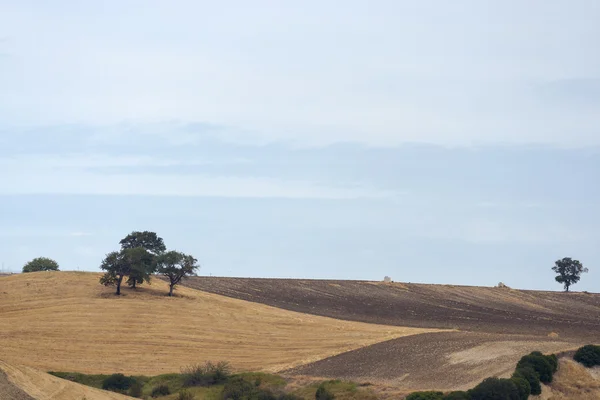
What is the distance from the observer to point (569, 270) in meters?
135

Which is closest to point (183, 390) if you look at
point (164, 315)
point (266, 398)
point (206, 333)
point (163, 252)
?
point (266, 398)

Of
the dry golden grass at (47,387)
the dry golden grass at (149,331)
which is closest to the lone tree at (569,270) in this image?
the dry golden grass at (149,331)

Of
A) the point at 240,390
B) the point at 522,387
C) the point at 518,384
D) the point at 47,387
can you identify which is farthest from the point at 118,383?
the point at 522,387

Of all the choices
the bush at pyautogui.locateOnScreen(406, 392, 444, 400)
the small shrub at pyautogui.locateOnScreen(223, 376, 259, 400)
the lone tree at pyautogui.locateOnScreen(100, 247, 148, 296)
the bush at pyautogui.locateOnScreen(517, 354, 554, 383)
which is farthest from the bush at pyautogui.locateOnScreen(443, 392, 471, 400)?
the lone tree at pyautogui.locateOnScreen(100, 247, 148, 296)

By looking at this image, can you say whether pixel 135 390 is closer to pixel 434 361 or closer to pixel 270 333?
pixel 434 361

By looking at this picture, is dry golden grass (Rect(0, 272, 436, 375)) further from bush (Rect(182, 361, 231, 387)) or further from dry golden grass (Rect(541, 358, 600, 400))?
dry golden grass (Rect(541, 358, 600, 400))

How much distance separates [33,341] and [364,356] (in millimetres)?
23866

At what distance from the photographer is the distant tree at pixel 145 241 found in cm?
8744

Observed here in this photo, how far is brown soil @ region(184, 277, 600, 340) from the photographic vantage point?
257 ft

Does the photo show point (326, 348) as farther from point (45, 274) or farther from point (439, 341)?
point (45, 274)

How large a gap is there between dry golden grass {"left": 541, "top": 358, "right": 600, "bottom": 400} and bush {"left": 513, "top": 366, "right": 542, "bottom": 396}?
678 mm

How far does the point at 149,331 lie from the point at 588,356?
32.3 metres

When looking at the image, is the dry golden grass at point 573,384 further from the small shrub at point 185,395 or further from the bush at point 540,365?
the small shrub at point 185,395

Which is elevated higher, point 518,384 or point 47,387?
point 518,384
